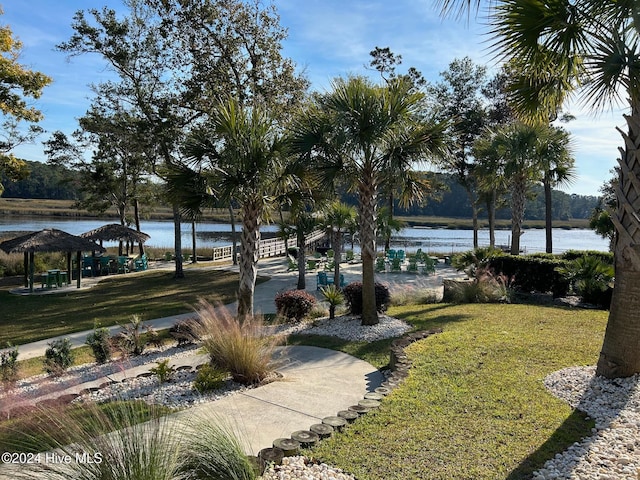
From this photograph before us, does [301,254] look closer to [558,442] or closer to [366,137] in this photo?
[366,137]

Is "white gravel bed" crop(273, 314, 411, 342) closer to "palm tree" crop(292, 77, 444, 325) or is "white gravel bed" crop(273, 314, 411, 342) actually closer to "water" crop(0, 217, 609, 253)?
"palm tree" crop(292, 77, 444, 325)

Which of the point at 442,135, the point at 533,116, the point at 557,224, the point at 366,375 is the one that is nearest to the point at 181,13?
the point at 442,135

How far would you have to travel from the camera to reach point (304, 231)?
52.2 feet

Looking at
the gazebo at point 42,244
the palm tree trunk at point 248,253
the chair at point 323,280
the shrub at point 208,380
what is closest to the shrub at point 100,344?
the palm tree trunk at point 248,253

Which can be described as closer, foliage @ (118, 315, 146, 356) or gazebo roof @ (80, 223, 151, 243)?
foliage @ (118, 315, 146, 356)

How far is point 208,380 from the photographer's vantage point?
572cm

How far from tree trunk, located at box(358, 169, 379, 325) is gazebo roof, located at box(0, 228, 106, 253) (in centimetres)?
1367

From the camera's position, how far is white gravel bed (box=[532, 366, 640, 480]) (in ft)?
11.3

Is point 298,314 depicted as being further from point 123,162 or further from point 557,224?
point 557,224

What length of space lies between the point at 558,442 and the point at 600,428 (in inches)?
23.0

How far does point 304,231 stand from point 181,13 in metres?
11.1

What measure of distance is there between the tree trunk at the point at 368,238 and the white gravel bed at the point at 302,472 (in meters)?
6.10

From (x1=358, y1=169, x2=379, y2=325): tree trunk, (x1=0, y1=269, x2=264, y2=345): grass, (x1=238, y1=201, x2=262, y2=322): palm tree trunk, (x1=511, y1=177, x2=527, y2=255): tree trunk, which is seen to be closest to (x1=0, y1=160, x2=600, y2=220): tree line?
(x1=511, y1=177, x2=527, y2=255): tree trunk

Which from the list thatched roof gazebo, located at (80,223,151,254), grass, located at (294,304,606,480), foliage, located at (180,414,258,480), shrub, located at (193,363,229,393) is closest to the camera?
foliage, located at (180,414,258,480)
